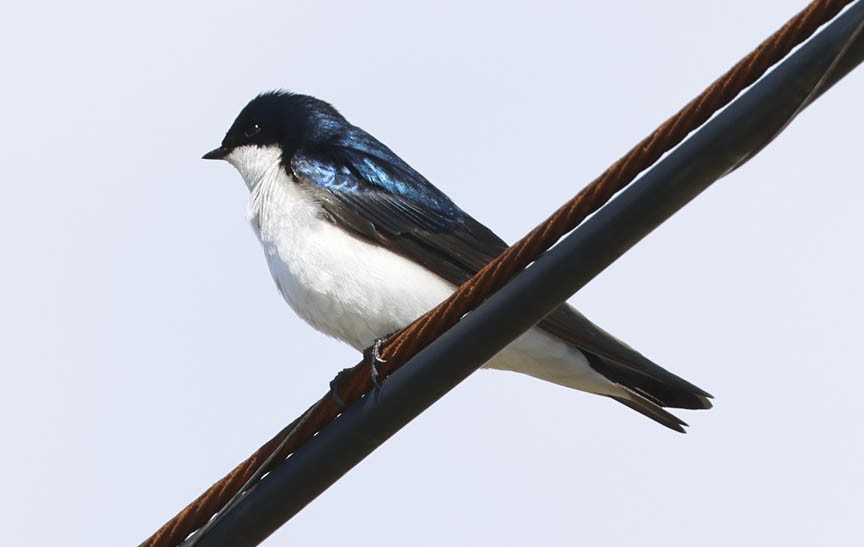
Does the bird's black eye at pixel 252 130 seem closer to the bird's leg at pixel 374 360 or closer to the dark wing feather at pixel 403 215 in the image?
the dark wing feather at pixel 403 215

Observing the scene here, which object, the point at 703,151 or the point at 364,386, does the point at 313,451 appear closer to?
the point at 364,386

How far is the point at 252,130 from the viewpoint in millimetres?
6695

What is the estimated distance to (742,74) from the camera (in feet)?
9.24

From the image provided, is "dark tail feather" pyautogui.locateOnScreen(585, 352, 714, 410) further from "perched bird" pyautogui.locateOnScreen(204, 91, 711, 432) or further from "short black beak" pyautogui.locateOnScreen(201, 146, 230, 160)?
"short black beak" pyautogui.locateOnScreen(201, 146, 230, 160)

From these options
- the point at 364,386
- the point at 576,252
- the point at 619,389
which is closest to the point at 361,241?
the point at 619,389

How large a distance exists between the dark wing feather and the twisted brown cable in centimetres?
159

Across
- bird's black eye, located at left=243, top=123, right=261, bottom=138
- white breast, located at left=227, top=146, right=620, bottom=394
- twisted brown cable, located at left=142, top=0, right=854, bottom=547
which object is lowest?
twisted brown cable, located at left=142, top=0, right=854, bottom=547

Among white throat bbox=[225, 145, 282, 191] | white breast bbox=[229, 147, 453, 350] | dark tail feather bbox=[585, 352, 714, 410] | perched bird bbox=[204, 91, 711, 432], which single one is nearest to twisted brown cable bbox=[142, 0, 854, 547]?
dark tail feather bbox=[585, 352, 714, 410]

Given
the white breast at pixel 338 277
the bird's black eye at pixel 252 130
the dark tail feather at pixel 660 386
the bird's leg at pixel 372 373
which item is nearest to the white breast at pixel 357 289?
the white breast at pixel 338 277

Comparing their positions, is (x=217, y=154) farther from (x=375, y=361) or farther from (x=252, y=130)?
(x=375, y=361)

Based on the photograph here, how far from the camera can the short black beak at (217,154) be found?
6.75 metres

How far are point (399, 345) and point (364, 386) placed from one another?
20cm

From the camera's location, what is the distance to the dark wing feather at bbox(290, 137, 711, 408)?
18.0 ft

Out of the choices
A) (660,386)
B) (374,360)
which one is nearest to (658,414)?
(660,386)
